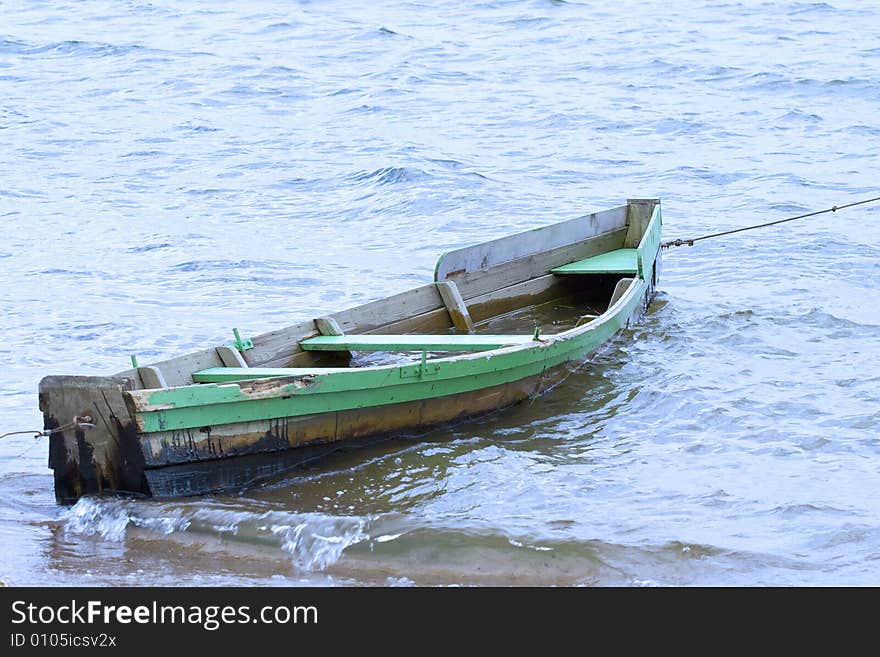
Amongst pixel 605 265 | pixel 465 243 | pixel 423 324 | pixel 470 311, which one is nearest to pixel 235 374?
pixel 423 324

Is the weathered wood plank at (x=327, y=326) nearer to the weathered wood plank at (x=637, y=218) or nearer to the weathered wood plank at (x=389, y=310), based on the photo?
the weathered wood plank at (x=389, y=310)

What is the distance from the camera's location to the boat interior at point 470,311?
724 cm

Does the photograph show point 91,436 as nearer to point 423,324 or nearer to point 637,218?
point 423,324

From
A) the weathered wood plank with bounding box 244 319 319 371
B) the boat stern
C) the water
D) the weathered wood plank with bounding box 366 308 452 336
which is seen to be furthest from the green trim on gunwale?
the weathered wood plank with bounding box 366 308 452 336

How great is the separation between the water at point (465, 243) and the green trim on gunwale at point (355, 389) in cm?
41

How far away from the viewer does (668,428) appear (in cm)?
800

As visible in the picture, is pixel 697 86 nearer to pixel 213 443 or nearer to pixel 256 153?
pixel 256 153

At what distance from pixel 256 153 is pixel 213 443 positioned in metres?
11.8

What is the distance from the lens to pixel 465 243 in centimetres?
1355

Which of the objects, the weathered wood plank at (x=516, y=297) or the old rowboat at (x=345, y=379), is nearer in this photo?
the old rowboat at (x=345, y=379)

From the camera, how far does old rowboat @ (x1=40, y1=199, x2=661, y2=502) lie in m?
6.12

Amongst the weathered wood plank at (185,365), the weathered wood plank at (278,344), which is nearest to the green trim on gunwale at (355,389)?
the weathered wood plank at (185,365)

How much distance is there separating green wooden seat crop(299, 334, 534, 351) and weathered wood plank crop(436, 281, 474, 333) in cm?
117

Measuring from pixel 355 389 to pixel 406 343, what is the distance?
1.06 metres
